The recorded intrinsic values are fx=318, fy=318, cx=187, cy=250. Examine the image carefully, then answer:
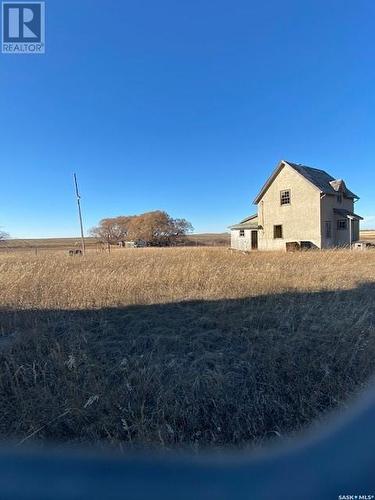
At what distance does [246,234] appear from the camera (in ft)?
99.0

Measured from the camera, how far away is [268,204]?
27969mm

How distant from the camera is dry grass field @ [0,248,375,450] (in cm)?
244

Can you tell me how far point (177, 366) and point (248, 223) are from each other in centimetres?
2840

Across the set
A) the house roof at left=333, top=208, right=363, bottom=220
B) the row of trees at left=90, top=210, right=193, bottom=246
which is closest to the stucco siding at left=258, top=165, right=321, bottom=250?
the house roof at left=333, top=208, right=363, bottom=220

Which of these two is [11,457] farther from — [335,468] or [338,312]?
[338,312]

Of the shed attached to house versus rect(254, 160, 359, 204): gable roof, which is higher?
rect(254, 160, 359, 204): gable roof

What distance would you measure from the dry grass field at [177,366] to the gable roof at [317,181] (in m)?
21.6

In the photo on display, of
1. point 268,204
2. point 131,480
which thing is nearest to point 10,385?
point 131,480

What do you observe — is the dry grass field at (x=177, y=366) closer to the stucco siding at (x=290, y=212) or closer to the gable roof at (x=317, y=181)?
the stucco siding at (x=290, y=212)

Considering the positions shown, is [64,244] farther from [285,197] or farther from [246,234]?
[285,197]

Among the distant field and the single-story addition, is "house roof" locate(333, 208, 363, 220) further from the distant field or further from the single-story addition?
the distant field

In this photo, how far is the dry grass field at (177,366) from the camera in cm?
244

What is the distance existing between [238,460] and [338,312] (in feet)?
10.7

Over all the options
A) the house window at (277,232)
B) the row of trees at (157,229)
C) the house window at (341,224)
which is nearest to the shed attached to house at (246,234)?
the house window at (277,232)
